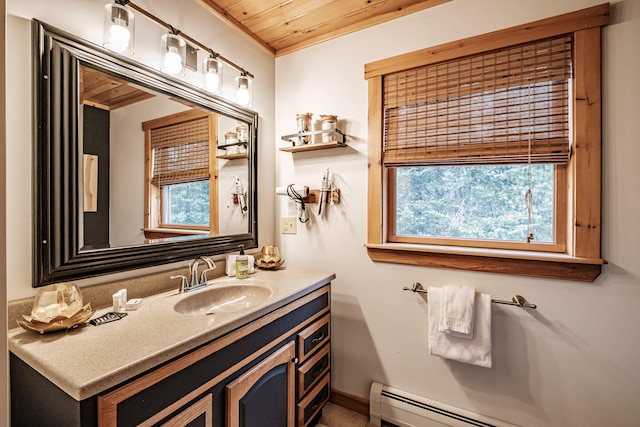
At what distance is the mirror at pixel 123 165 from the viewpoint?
3.14 ft

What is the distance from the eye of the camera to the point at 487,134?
1396 mm

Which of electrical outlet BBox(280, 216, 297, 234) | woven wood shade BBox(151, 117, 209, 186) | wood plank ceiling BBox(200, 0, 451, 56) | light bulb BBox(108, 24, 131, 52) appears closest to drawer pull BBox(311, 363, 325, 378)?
electrical outlet BBox(280, 216, 297, 234)

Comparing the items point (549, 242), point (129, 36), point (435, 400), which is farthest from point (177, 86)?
point (435, 400)

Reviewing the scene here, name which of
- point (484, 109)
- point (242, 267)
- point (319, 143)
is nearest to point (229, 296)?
point (242, 267)

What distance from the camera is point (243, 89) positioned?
5.37 feet

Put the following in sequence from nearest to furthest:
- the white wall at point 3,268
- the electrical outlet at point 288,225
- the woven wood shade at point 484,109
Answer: the white wall at point 3,268
the woven wood shade at point 484,109
the electrical outlet at point 288,225

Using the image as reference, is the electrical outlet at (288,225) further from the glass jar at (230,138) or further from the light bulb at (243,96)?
the light bulb at (243,96)

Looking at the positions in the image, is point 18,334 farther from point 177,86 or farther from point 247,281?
point 177,86

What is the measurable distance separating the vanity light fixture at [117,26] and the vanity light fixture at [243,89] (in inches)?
22.9

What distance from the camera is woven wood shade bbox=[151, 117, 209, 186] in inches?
52.2

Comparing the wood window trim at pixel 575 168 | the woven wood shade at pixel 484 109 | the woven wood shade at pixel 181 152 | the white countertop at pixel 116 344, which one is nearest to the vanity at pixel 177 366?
the white countertop at pixel 116 344

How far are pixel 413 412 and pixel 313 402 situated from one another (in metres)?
0.54

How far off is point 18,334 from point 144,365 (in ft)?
1.52

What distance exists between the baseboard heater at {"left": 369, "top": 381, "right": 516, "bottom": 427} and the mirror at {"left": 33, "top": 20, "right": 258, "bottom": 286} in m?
1.21
